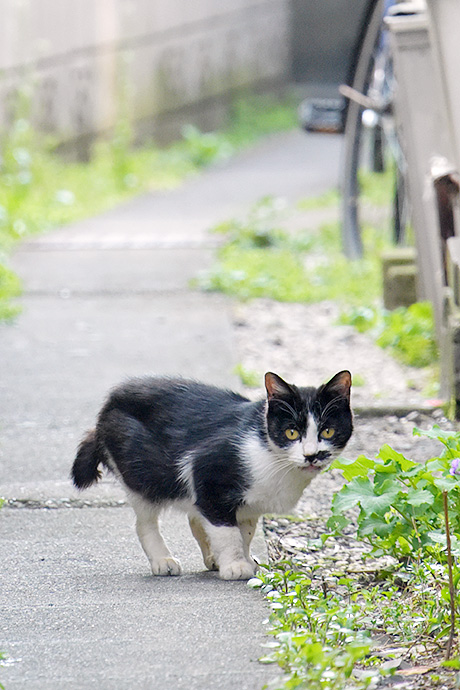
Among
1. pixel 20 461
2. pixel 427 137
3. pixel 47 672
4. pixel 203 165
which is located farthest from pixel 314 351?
pixel 203 165

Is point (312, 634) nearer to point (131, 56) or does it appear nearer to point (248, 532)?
point (248, 532)

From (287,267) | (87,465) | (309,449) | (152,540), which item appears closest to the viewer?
(309,449)

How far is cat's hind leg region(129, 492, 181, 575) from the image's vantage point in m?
3.55

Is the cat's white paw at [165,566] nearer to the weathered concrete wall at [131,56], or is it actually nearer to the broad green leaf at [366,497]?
the broad green leaf at [366,497]

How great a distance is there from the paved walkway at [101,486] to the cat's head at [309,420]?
43cm

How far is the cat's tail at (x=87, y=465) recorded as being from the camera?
379 centimetres

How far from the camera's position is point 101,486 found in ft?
14.8

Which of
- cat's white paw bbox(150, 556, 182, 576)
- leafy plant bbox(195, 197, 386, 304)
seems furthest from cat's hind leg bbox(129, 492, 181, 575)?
leafy plant bbox(195, 197, 386, 304)

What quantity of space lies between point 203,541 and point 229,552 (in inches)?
10.4

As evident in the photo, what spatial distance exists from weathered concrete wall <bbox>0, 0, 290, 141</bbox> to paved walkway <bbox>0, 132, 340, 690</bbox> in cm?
245

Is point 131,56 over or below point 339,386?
over

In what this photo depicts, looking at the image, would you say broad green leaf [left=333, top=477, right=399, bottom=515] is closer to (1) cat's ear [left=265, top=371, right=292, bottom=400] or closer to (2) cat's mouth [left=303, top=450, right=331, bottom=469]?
(2) cat's mouth [left=303, top=450, right=331, bottom=469]

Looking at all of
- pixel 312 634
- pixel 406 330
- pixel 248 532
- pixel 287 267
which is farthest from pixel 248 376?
pixel 312 634

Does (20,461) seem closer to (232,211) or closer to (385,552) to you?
(385,552)
